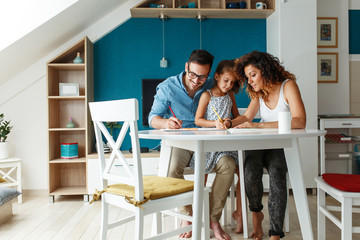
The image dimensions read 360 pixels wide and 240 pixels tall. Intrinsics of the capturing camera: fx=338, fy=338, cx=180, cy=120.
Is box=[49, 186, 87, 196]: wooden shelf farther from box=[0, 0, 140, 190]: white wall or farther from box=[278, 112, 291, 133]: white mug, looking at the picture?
box=[278, 112, 291, 133]: white mug

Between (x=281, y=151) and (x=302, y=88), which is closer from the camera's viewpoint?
(x=281, y=151)

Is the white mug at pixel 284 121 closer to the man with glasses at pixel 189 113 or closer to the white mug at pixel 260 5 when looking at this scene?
the man with glasses at pixel 189 113

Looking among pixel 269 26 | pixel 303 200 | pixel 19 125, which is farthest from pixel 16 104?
pixel 303 200

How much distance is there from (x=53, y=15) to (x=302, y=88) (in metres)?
2.55

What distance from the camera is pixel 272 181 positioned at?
1975 millimetres

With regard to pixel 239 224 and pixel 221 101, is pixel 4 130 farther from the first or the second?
pixel 239 224

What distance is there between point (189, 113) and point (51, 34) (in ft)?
5.85

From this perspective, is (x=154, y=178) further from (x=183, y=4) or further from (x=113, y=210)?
(x=183, y=4)

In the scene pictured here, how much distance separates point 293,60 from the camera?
353 cm

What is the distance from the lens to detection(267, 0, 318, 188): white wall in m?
3.53

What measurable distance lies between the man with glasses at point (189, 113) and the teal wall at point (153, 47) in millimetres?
1422

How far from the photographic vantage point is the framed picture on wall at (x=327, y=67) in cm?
391

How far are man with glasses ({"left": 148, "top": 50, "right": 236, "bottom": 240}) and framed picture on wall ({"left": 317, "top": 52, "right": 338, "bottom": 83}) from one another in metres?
2.02

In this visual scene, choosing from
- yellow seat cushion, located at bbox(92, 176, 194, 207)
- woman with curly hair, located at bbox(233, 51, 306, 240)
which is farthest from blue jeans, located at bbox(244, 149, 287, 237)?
yellow seat cushion, located at bbox(92, 176, 194, 207)
